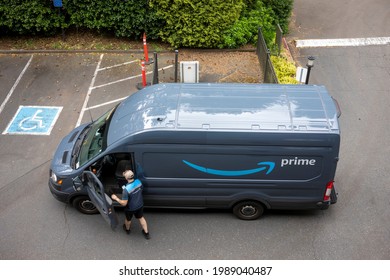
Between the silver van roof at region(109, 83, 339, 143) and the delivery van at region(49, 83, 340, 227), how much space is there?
0.06 ft

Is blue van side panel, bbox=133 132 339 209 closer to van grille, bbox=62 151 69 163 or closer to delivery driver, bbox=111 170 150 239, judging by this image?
delivery driver, bbox=111 170 150 239

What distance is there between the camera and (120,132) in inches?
318

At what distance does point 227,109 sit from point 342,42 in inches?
355

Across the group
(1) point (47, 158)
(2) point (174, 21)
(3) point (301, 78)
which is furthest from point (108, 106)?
(3) point (301, 78)

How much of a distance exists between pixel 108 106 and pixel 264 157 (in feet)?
19.1

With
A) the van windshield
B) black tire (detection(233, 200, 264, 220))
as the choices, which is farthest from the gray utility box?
black tire (detection(233, 200, 264, 220))

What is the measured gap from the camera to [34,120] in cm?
1160

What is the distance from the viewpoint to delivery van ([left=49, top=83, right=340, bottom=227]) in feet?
25.2

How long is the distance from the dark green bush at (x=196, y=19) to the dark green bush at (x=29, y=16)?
3.46m

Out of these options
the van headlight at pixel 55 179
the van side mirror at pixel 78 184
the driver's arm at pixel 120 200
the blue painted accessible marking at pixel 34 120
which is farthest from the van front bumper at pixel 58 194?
the blue painted accessible marking at pixel 34 120

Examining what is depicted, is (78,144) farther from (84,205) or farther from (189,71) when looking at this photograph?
(189,71)

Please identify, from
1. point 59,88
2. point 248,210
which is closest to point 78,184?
point 248,210

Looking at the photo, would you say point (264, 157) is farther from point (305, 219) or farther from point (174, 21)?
point (174, 21)

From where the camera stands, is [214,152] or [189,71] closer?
[214,152]
